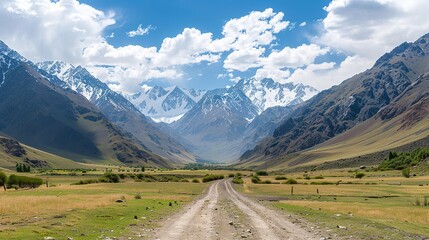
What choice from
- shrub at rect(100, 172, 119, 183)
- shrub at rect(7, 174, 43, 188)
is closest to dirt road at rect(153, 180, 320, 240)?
shrub at rect(7, 174, 43, 188)

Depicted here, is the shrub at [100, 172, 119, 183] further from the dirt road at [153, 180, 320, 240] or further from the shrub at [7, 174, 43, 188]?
the dirt road at [153, 180, 320, 240]

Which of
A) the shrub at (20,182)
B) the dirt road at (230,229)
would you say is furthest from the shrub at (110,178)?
the dirt road at (230,229)

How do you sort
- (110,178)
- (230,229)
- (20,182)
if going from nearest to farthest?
(230,229)
(20,182)
(110,178)

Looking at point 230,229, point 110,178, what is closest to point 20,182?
point 110,178

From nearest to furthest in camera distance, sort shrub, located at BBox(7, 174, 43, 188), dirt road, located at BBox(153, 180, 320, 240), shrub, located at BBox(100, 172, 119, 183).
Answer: dirt road, located at BBox(153, 180, 320, 240)
shrub, located at BBox(7, 174, 43, 188)
shrub, located at BBox(100, 172, 119, 183)

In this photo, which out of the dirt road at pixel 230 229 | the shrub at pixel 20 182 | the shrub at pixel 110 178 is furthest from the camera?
the shrub at pixel 110 178

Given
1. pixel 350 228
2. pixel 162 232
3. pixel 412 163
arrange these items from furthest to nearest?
pixel 412 163 → pixel 350 228 → pixel 162 232

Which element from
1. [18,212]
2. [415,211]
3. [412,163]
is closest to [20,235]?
[18,212]

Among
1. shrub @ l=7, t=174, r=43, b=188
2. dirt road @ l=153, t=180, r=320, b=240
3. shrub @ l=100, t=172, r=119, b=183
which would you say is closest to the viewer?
dirt road @ l=153, t=180, r=320, b=240

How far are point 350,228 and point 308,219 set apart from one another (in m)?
7.60

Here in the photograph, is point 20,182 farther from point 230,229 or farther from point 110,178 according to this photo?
point 230,229

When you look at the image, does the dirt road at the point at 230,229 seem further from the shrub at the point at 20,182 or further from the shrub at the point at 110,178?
the shrub at the point at 110,178

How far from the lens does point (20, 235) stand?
A: 26.8 meters

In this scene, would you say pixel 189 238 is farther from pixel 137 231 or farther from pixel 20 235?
pixel 20 235
